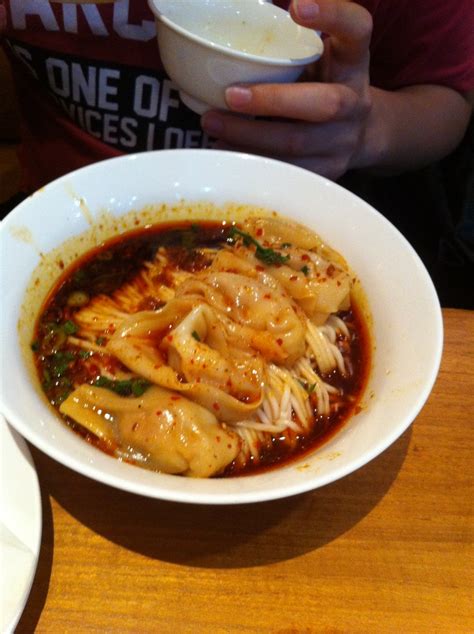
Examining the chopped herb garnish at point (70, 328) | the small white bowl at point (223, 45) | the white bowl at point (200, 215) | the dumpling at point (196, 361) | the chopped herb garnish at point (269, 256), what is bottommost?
the chopped herb garnish at point (70, 328)

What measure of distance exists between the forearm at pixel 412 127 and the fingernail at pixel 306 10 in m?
0.71

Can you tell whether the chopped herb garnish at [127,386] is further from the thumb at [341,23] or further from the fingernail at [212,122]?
the thumb at [341,23]

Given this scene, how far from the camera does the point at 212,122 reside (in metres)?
1.81

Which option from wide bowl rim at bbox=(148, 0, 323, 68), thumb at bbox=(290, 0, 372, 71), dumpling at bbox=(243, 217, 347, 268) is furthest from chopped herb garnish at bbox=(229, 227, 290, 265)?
thumb at bbox=(290, 0, 372, 71)

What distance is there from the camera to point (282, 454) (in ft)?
4.58

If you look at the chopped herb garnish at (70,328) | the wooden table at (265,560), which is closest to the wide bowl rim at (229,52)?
the chopped herb garnish at (70,328)

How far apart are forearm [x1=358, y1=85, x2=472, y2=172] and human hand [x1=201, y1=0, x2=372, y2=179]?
4.2 inches

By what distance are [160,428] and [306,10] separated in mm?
1148

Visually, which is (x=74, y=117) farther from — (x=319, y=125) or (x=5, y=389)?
(x=5, y=389)

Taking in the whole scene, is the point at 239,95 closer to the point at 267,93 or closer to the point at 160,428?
the point at 267,93

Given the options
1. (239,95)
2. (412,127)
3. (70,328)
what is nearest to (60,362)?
(70,328)

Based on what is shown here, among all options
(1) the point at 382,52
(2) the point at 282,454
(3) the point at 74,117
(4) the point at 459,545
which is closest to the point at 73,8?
(3) the point at 74,117

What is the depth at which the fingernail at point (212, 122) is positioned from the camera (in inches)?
70.8

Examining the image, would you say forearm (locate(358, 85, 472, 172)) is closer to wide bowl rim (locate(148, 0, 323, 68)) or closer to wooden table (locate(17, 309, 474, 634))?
wide bowl rim (locate(148, 0, 323, 68))
